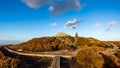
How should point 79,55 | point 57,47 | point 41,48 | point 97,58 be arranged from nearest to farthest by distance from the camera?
point 97,58 < point 79,55 < point 41,48 < point 57,47

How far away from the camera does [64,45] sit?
120 m

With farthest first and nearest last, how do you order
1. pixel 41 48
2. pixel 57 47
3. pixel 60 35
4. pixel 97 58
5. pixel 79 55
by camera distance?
pixel 60 35 < pixel 57 47 < pixel 41 48 < pixel 79 55 < pixel 97 58

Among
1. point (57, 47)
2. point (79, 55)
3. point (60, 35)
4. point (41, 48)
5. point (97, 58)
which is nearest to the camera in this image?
point (97, 58)

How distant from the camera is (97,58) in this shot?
6694cm

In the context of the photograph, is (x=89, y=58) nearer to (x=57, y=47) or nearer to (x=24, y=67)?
(x=24, y=67)

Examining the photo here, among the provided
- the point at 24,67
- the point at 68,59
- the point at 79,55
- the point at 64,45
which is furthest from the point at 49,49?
the point at 24,67

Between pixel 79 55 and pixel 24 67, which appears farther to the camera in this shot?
pixel 79 55

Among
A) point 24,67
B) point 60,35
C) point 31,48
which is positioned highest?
point 60,35

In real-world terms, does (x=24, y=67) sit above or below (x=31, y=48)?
below

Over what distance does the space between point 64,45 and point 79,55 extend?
4936cm

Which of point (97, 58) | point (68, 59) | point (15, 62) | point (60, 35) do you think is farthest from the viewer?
point (60, 35)

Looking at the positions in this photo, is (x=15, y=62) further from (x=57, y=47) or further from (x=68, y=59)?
(x=57, y=47)

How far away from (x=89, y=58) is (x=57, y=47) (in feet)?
173

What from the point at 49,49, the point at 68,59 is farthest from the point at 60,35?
the point at 68,59
